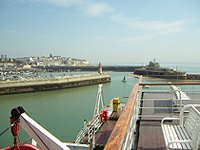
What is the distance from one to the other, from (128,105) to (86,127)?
14.3 ft

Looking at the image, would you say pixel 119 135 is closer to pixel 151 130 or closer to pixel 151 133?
pixel 151 133

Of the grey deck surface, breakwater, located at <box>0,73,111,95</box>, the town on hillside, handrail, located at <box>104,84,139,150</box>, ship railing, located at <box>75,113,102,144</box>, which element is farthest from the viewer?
the town on hillside

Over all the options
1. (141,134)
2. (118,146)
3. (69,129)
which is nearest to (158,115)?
(141,134)

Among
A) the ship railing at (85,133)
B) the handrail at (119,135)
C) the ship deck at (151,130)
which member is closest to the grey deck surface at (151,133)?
the ship deck at (151,130)

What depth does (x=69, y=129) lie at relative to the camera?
10562mm

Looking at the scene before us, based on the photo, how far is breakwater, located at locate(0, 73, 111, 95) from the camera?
1108 inches

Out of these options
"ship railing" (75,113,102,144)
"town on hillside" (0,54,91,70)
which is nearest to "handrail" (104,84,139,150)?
"ship railing" (75,113,102,144)

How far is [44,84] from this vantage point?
31.6 m

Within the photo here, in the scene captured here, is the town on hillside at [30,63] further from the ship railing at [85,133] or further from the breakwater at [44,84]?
the ship railing at [85,133]

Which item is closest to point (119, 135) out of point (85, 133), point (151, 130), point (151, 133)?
point (151, 133)

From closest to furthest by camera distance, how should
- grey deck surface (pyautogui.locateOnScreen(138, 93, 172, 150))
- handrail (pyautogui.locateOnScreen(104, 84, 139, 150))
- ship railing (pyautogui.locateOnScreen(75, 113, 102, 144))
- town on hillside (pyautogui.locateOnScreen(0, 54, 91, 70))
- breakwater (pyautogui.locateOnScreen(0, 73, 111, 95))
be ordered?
handrail (pyautogui.locateOnScreen(104, 84, 139, 150))
grey deck surface (pyautogui.locateOnScreen(138, 93, 172, 150))
ship railing (pyautogui.locateOnScreen(75, 113, 102, 144))
breakwater (pyautogui.locateOnScreen(0, 73, 111, 95))
town on hillside (pyautogui.locateOnScreen(0, 54, 91, 70))

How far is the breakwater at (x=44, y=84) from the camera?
28.1 m

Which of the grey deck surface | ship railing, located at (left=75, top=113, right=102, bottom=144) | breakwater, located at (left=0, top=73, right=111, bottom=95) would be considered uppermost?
the grey deck surface

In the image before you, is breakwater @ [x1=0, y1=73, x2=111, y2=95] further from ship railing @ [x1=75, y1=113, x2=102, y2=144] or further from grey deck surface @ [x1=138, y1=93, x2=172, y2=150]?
grey deck surface @ [x1=138, y1=93, x2=172, y2=150]
